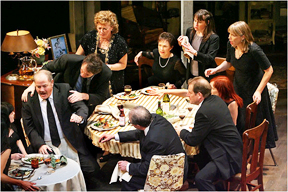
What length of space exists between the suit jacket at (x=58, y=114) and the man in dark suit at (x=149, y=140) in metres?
0.73

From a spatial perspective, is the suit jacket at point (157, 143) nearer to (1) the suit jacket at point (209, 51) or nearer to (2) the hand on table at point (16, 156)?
(2) the hand on table at point (16, 156)

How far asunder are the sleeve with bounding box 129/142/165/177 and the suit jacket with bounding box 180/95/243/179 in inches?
16.7

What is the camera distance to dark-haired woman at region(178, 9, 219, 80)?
5.43 m

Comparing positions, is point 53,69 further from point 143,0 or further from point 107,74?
point 143,0

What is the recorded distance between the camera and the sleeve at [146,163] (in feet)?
13.1

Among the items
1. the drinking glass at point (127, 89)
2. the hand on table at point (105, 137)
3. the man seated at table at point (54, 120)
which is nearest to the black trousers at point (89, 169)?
the man seated at table at point (54, 120)

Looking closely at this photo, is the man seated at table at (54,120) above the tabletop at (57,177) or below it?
above

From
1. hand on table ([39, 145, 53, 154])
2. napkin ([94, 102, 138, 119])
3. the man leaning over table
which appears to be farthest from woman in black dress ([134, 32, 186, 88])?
hand on table ([39, 145, 53, 154])

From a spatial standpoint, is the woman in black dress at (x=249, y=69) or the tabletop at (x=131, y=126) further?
the woman in black dress at (x=249, y=69)

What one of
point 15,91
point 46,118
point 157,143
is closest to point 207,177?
point 157,143

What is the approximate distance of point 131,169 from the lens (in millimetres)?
4227

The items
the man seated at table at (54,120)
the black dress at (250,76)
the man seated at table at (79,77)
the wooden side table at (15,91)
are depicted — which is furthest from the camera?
the wooden side table at (15,91)

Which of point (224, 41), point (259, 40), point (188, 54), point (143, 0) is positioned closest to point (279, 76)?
point (259, 40)

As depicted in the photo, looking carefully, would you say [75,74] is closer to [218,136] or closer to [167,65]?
[167,65]
